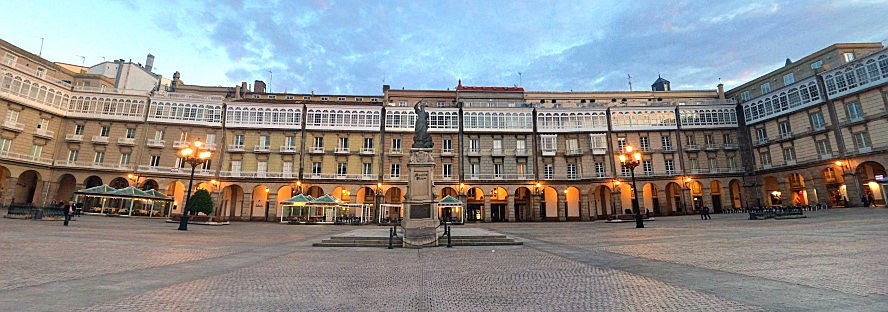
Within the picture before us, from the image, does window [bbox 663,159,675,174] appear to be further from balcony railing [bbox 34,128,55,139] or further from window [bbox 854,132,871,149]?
balcony railing [bbox 34,128,55,139]

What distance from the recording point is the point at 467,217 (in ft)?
148

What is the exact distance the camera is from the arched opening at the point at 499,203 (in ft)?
151

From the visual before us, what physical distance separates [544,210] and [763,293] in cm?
3990

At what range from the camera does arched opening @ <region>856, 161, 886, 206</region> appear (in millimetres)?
32562

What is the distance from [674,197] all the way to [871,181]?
53.6 ft

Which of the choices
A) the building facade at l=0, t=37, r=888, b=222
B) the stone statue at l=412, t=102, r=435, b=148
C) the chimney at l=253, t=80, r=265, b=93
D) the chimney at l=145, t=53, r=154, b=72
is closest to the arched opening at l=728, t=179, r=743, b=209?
the building facade at l=0, t=37, r=888, b=222

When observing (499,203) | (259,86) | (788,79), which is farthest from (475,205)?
(788,79)

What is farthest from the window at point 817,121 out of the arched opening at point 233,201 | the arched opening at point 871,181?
the arched opening at point 233,201

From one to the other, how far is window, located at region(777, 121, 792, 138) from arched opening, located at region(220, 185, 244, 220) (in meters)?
58.8

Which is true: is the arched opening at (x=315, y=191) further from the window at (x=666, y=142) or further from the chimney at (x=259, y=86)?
the window at (x=666, y=142)

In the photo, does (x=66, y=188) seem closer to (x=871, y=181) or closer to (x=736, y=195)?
(x=736, y=195)

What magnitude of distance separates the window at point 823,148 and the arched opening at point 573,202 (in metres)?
22.8

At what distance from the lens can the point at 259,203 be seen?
4253 centimetres

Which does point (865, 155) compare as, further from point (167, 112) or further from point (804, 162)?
point (167, 112)
